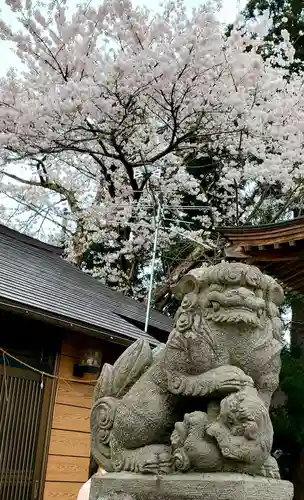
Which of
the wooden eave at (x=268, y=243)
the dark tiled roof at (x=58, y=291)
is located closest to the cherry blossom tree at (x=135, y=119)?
the dark tiled roof at (x=58, y=291)

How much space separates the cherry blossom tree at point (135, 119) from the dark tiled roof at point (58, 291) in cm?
173

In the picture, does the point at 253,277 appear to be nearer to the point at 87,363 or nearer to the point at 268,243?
the point at 268,243

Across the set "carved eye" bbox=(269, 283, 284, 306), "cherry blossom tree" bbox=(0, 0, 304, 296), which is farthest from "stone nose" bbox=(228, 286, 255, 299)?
"cherry blossom tree" bbox=(0, 0, 304, 296)

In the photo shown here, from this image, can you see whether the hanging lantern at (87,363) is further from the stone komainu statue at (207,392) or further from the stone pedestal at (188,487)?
the stone pedestal at (188,487)

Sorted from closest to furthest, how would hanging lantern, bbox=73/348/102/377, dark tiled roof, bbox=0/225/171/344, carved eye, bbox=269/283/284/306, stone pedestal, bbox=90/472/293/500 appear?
1. stone pedestal, bbox=90/472/293/500
2. carved eye, bbox=269/283/284/306
3. dark tiled roof, bbox=0/225/171/344
4. hanging lantern, bbox=73/348/102/377

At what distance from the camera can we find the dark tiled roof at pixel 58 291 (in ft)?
19.9

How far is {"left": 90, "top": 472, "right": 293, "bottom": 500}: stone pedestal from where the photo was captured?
2.44 metres

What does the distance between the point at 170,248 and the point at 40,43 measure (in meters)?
6.11

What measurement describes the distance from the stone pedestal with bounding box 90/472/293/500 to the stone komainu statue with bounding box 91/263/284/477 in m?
0.05

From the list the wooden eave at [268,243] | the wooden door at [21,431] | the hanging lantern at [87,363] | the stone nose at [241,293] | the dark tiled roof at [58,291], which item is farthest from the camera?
the hanging lantern at [87,363]

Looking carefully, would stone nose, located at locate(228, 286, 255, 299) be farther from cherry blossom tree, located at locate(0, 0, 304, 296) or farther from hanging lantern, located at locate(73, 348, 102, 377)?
cherry blossom tree, located at locate(0, 0, 304, 296)

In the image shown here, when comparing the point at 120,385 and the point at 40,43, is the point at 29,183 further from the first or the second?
the point at 120,385

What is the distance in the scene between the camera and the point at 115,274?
45.5 ft

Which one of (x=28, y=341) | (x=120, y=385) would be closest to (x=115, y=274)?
(x=28, y=341)
